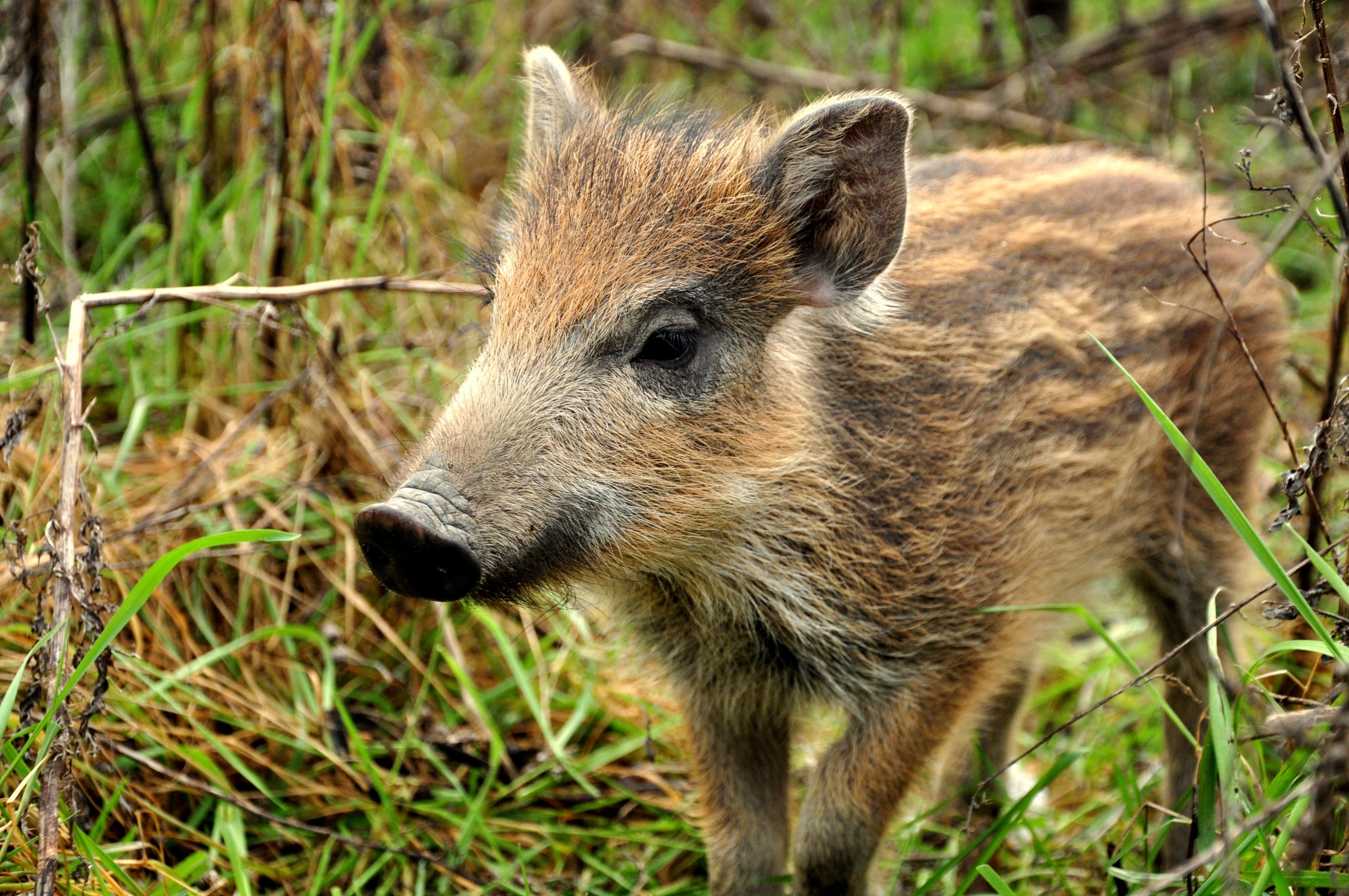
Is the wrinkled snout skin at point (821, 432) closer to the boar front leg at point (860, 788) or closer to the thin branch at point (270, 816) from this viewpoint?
the boar front leg at point (860, 788)

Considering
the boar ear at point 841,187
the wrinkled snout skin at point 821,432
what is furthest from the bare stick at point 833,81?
the boar ear at point 841,187

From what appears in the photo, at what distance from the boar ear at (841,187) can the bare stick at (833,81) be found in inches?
118

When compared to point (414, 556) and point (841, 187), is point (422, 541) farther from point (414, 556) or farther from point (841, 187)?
point (841, 187)

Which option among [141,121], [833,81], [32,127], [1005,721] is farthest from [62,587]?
[833,81]

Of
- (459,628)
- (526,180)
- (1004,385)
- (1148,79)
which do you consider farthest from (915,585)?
(1148,79)

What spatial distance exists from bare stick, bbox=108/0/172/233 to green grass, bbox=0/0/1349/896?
3.2 inches

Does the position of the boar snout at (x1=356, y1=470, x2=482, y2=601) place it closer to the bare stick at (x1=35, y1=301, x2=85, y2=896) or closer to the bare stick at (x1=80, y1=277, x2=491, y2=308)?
the bare stick at (x1=35, y1=301, x2=85, y2=896)

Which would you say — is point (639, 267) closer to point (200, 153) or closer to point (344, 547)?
point (344, 547)

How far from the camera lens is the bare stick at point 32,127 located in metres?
3.94

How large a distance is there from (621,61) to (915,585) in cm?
427

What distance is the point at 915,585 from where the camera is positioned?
9.50ft

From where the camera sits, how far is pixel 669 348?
2.60 meters

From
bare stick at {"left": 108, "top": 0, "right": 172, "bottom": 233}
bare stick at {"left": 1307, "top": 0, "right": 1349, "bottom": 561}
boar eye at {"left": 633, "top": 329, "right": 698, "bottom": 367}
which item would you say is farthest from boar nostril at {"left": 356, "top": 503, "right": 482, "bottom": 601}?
bare stick at {"left": 108, "top": 0, "right": 172, "bottom": 233}

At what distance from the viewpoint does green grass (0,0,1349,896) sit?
115 inches
